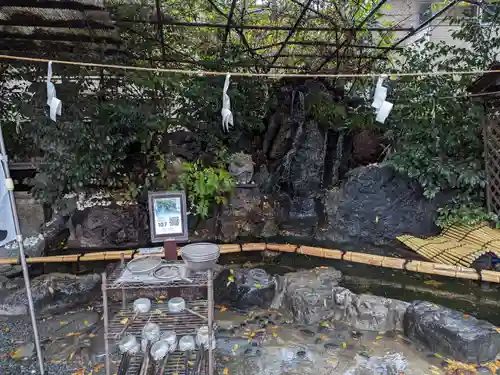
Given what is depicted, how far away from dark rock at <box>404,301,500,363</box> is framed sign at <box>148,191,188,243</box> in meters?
2.96

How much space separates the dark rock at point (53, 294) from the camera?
4543 mm

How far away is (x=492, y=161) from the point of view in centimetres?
677

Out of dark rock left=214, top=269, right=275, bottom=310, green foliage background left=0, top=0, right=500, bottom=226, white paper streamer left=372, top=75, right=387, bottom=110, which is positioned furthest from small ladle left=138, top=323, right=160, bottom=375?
green foliage background left=0, top=0, right=500, bottom=226

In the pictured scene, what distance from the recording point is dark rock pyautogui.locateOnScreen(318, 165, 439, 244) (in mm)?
7434

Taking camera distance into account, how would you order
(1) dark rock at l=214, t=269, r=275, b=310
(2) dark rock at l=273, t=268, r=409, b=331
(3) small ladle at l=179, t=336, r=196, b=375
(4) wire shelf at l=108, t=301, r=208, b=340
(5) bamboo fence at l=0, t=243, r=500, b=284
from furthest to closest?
(5) bamboo fence at l=0, t=243, r=500, b=284 → (1) dark rock at l=214, t=269, r=275, b=310 → (2) dark rock at l=273, t=268, r=409, b=331 → (4) wire shelf at l=108, t=301, r=208, b=340 → (3) small ladle at l=179, t=336, r=196, b=375

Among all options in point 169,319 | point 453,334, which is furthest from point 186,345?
point 453,334

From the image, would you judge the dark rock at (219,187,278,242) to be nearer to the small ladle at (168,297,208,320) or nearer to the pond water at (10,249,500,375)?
the pond water at (10,249,500,375)

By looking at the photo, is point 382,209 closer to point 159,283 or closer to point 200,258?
point 200,258

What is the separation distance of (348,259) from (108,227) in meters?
4.78

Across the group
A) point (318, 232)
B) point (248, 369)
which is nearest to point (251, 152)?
point (318, 232)

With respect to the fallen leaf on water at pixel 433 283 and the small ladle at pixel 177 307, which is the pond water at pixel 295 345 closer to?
the fallen leaf on water at pixel 433 283

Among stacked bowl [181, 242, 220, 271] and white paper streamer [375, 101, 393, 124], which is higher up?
white paper streamer [375, 101, 393, 124]

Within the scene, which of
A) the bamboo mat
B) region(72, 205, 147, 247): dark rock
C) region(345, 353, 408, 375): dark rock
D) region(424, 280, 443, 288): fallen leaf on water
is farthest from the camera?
region(72, 205, 147, 247): dark rock

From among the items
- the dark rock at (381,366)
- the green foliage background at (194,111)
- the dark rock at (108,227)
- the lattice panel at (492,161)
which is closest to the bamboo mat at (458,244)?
the green foliage background at (194,111)
